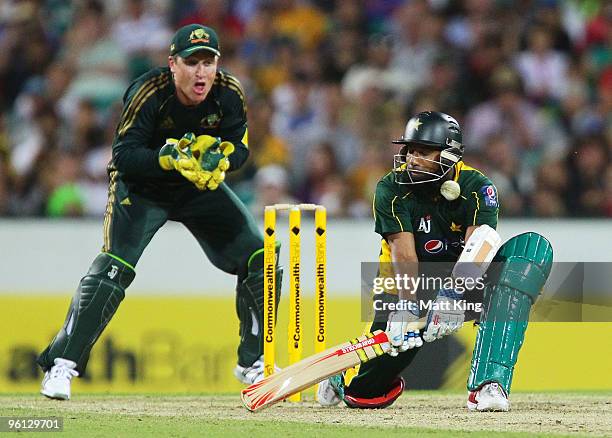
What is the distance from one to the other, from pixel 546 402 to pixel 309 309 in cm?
253

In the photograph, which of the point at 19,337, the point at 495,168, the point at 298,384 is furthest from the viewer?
the point at 495,168

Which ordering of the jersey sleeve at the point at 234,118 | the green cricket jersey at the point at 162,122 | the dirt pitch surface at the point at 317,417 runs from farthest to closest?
the jersey sleeve at the point at 234,118
the green cricket jersey at the point at 162,122
the dirt pitch surface at the point at 317,417

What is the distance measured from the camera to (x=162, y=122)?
6.34 meters

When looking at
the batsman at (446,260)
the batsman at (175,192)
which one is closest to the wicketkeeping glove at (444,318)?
the batsman at (446,260)

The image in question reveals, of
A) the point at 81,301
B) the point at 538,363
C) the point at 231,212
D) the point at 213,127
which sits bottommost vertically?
the point at 538,363

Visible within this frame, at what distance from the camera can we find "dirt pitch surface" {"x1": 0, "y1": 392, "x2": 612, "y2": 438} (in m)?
4.95

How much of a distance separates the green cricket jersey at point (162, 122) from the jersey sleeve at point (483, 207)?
4.19 feet

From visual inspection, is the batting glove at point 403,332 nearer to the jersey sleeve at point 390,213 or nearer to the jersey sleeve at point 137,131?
the jersey sleeve at point 390,213

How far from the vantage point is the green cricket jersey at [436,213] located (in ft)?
19.0

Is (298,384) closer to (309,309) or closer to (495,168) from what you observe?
(309,309)

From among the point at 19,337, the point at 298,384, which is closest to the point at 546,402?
the point at 298,384

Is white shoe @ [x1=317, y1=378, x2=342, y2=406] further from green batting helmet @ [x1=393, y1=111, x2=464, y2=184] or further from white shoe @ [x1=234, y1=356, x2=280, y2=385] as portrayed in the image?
green batting helmet @ [x1=393, y1=111, x2=464, y2=184]

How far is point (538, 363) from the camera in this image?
810cm

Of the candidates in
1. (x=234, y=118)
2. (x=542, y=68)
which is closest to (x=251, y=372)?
(x=234, y=118)
